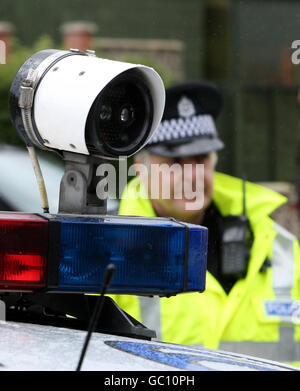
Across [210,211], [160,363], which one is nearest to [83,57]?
[160,363]

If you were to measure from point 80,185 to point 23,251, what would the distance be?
0.18 m

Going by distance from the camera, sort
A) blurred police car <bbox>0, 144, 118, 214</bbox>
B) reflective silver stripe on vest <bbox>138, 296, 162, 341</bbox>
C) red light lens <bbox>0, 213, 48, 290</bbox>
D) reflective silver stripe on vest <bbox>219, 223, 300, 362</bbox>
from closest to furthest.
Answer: red light lens <bbox>0, 213, 48, 290</bbox>, reflective silver stripe on vest <bbox>138, 296, 162, 341</bbox>, reflective silver stripe on vest <bbox>219, 223, 300, 362</bbox>, blurred police car <bbox>0, 144, 118, 214</bbox>

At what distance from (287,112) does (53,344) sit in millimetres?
3394

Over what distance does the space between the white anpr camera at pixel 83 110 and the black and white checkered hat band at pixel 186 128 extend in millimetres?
1299

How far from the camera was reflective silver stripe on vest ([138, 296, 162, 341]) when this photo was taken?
248cm

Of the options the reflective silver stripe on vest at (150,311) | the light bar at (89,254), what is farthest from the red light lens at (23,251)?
the reflective silver stripe on vest at (150,311)

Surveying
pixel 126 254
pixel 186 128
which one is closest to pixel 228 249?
pixel 186 128

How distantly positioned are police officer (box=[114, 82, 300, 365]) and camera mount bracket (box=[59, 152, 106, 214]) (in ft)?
3.63

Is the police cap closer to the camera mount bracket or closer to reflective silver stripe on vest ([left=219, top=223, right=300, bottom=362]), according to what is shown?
reflective silver stripe on vest ([left=219, top=223, right=300, bottom=362])

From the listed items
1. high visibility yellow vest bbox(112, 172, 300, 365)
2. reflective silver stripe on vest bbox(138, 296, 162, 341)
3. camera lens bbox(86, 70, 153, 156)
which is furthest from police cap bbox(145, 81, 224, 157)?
camera lens bbox(86, 70, 153, 156)

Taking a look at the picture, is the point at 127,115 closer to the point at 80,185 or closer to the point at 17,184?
the point at 80,185

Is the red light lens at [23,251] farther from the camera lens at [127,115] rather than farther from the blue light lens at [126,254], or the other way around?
the camera lens at [127,115]

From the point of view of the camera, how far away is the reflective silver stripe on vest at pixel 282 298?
288 cm

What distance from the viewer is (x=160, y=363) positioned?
1364mm
